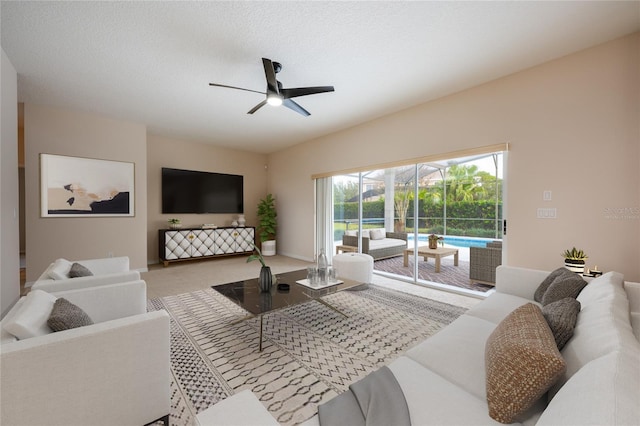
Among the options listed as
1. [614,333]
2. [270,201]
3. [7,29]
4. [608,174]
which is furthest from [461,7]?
[270,201]

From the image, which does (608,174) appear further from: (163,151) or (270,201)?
(163,151)

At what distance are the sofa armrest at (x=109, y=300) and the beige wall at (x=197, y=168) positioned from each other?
13.8ft

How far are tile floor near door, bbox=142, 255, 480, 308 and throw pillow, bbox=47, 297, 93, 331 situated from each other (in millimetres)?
2321

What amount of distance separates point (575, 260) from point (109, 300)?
14.1 feet

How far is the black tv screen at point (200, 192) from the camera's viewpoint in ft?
19.4

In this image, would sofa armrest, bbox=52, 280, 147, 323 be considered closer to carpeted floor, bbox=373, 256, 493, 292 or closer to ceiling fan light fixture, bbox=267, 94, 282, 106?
ceiling fan light fixture, bbox=267, 94, 282, 106

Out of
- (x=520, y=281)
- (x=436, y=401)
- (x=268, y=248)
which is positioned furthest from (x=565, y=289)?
(x=268, y=248)

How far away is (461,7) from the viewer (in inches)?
83.7

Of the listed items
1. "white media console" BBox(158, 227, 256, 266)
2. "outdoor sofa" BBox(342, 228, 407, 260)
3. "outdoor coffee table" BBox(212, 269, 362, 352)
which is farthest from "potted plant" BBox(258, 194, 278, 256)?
"outdoor coffee table" BBox(212, 269, 362, 352)

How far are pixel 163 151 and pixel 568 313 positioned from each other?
22.8ft

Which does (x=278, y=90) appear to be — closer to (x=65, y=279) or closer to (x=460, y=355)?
(x=65, y=279)

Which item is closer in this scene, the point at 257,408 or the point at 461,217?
the point at 257,408

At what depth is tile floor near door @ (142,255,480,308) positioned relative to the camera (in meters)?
3.70

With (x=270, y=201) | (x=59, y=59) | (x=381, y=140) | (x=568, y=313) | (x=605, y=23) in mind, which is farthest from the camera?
(x=270, y=201)
